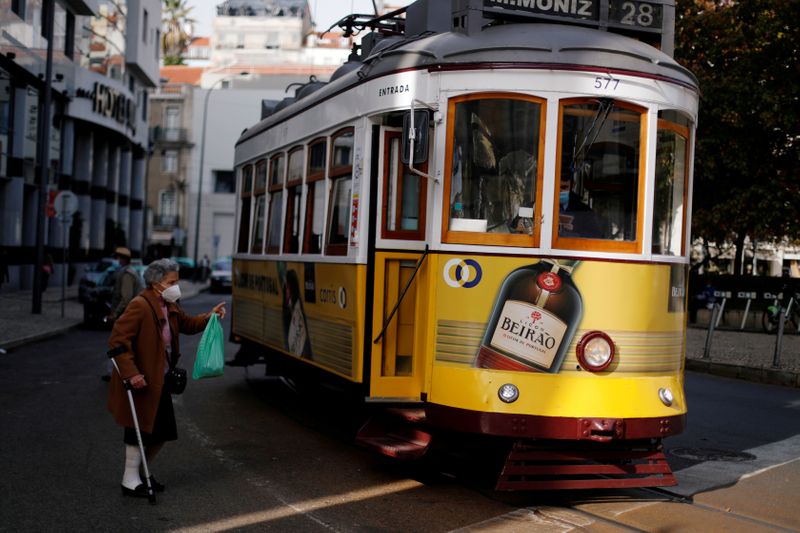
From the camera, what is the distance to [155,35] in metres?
49.1

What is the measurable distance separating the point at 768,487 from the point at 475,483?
7.44 feet

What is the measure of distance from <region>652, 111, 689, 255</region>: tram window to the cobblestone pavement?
28.4 feet

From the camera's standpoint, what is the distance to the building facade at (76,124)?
3022 centimetres

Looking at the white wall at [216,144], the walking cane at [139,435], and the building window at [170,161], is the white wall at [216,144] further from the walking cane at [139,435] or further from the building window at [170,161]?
the walking cane at [139,435]

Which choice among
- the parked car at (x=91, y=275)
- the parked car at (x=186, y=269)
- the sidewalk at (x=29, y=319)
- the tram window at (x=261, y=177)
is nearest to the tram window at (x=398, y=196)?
the tram window at (x=261, y=177)

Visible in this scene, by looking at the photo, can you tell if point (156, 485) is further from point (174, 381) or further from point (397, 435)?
point (397, 435)

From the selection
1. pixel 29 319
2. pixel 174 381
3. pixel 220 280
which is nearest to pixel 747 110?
pixel 29 319

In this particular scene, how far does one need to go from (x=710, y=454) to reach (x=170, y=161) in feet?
205

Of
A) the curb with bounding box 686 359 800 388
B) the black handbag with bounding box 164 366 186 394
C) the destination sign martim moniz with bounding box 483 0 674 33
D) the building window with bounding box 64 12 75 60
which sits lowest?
the curb with bounding box 686 359 800 388

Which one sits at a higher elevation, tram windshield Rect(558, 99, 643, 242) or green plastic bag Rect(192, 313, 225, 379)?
tram windshield Rect(558, 99, 643, 242)

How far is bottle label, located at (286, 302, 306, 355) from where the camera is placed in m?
9.67

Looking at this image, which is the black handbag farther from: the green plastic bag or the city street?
the city street

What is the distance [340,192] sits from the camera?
8641 mm

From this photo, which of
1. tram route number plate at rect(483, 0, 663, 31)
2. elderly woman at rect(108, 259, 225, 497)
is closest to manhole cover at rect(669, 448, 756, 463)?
tram route number plate at rect(483, 0, 663, 31)
